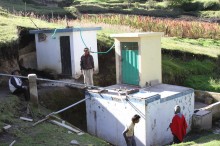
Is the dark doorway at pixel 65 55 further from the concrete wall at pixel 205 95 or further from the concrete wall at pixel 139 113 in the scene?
the concrete wall at pixel 205 95

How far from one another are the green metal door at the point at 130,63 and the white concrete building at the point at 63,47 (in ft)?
6.75

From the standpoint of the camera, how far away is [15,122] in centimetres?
1033

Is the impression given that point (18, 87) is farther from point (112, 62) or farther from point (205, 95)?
point (205, 95)

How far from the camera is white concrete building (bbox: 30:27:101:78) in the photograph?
14.3 meters

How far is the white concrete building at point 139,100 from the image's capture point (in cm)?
1120

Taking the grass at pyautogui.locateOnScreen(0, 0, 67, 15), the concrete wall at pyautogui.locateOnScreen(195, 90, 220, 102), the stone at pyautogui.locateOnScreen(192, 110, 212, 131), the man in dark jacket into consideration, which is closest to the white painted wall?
the man in dark jacket

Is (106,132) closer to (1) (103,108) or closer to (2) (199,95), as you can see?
(1) (103,108)

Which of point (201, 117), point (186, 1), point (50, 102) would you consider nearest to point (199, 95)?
point (201, 117)

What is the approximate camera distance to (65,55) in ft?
48.0

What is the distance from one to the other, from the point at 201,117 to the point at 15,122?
6.86 m

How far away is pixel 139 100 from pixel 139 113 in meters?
0.46

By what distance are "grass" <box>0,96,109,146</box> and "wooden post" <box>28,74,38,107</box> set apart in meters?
0.59

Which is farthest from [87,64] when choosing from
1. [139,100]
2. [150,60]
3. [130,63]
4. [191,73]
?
[191,73]

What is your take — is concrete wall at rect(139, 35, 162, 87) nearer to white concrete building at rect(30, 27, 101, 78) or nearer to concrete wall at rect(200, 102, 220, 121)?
concrete wall at rect(200, 102, 220, 121)
